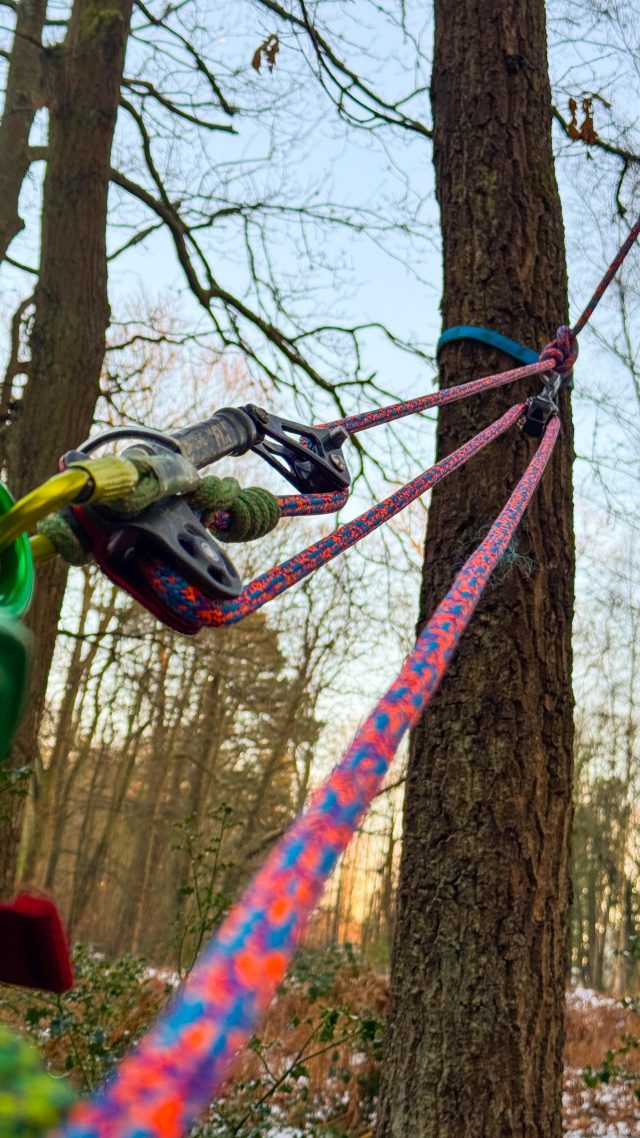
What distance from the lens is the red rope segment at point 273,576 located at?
3.17ft

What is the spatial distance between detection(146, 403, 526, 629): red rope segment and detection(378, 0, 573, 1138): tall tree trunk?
0.70 m

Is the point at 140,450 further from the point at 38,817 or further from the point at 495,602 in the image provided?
the point at 38,817

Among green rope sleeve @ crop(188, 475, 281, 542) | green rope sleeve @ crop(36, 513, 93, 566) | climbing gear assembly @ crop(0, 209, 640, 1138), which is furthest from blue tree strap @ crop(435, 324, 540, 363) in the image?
green rope sleeve @ crop(36, 513, 93, 566)

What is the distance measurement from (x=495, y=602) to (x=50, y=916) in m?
1.59

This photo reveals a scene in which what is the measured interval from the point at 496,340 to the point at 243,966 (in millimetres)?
2189

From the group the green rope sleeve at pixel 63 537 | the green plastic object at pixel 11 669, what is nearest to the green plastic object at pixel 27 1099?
the green plastic object at pixel 11 669

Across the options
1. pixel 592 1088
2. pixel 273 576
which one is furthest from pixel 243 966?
pixel 592 1088

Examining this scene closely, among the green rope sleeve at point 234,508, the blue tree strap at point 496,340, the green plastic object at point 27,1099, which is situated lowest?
the green plastic object at point 27,1099

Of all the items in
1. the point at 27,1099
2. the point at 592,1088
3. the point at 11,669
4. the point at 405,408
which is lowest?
the point at 592,1088

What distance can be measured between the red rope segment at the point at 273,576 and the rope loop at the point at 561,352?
2.49 ft

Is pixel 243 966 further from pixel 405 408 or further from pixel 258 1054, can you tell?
pixel 258 1054

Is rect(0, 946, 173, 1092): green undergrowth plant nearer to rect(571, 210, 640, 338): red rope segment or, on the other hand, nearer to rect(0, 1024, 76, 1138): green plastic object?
rect(571, 210, 640, 338): red rope segment

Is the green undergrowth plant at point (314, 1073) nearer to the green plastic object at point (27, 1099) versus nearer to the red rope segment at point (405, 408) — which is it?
the red rope segment at point (405, 408)

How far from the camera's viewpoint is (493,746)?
6.74 feet
